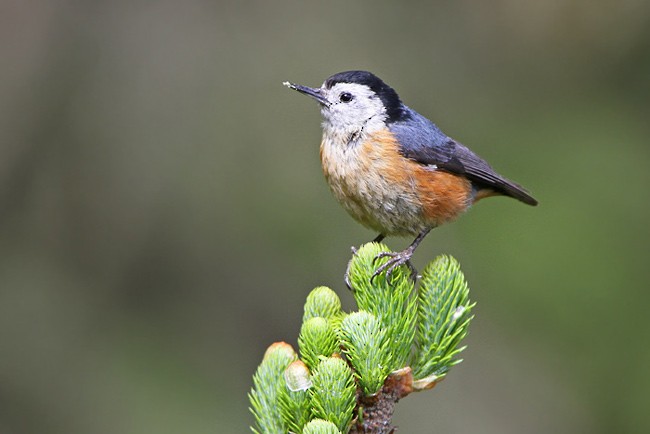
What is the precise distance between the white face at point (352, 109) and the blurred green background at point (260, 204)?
102 cm

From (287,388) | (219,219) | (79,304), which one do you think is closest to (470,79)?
(219,219)

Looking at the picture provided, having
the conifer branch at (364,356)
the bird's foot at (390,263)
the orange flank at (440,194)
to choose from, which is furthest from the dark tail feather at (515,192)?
the conifer branch at (364,356)

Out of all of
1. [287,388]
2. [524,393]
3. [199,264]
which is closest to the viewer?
[287,388]

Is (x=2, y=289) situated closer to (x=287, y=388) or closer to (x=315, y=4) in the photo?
(x=315, y=4)

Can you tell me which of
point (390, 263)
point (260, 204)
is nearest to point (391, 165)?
point (390, 263)

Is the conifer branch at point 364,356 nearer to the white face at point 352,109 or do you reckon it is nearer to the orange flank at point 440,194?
the orange flank at point 440,194

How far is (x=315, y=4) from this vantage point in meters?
5.23

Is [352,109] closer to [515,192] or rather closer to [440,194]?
[440,194]

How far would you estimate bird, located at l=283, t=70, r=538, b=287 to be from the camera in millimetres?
3541

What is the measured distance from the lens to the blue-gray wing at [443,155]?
371 centimetres

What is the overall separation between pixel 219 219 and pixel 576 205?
2.04 m

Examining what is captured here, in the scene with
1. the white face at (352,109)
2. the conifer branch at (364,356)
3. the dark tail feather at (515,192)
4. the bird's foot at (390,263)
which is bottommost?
the conifer branch at (364,356)

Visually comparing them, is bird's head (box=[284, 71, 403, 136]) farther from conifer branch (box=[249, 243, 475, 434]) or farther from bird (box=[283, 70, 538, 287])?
conifer branch (box=[249, 243, 475, 434])

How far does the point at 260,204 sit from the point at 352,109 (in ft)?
3.77
